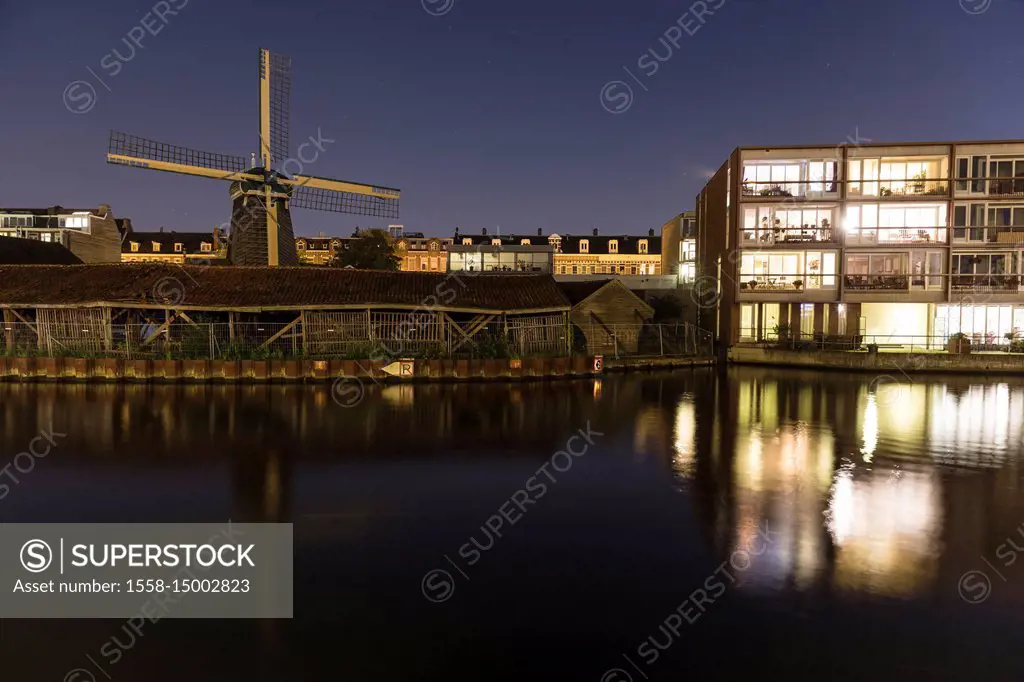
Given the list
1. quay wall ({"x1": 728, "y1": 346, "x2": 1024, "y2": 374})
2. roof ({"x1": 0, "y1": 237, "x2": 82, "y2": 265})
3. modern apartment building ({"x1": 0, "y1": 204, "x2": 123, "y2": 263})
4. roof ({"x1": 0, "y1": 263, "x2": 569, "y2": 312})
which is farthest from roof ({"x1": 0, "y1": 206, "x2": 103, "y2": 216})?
→ quay wall ({"x1": 728, "y1": 346, "x2": 1024, "y2": 374})

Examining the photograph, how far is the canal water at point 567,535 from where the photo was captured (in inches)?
260

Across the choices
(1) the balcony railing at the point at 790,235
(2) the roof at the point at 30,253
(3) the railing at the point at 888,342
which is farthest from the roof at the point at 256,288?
(2) the roof at the point at 30,253

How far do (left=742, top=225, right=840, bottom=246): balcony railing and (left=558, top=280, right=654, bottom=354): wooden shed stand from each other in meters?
8.02

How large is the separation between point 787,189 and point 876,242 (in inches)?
238

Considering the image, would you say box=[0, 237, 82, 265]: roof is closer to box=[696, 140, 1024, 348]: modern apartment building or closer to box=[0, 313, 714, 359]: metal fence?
box=[0, 313, 714, 359]: metal fence

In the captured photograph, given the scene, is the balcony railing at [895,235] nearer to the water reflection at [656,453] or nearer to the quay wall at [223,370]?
the water reflection at [656,453]

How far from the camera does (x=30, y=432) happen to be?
16.8 meters

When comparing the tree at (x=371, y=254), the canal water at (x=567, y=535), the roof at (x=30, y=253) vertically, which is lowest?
the canal water at (x=567, y=535)

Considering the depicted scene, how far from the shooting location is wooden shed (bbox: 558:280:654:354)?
35875 millimetres

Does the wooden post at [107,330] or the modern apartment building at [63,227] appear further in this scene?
the modern apartment building at [63,227]

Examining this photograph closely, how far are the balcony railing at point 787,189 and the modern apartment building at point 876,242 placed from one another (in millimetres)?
76

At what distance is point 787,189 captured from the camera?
127 feet

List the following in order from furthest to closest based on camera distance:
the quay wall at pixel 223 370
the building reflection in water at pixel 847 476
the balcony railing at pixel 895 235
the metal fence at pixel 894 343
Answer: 1. the balcony railing at pixel 895 235
2. the metal fence at pixel 894 343
3. the quay wall at pixel 223 370
4. the building reflection in water at pixel 847 476

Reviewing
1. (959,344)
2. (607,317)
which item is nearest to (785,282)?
(959,344)
